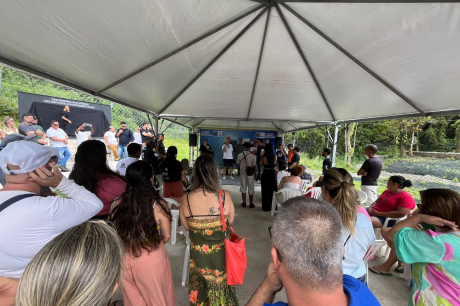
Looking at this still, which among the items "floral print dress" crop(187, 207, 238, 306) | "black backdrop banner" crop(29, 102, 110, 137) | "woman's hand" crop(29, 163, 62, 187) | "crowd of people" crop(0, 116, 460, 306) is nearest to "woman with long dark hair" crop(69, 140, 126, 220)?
"crowd of people" crop(0, 116, 460, 306)

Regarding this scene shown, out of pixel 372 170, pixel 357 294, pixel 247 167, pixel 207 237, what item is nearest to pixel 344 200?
pixel 357 294

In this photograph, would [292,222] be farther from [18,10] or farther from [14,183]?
[18,10]

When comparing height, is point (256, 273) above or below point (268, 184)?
below

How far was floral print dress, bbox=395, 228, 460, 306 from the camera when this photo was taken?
3.66 feet

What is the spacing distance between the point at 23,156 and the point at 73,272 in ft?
2.85

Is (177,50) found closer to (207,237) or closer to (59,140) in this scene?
(207,237)

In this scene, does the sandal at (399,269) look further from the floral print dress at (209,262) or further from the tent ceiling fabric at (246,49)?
the floral print dress at (209,262)

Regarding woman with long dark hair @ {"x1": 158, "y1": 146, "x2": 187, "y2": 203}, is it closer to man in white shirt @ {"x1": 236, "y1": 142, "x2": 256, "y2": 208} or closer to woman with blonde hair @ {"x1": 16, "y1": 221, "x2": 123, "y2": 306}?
man in white shirt @ {"x1": 236, "y1": 142, "x2": 256, "y2": 208}

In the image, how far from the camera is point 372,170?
3973 mm

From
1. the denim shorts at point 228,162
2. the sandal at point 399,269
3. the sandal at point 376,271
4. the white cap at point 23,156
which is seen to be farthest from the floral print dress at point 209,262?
the denim shorts at point 228,162

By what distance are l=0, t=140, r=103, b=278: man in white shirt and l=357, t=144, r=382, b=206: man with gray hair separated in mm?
4731

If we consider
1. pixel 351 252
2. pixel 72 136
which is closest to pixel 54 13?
pixel 351 252

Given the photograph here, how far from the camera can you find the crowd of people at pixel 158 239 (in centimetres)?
52

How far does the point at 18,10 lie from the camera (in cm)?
135
